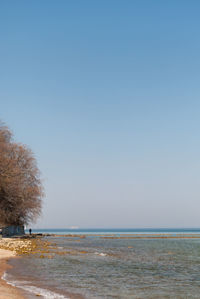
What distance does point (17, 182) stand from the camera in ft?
131

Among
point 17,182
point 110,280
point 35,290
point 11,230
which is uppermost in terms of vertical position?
point 17,182

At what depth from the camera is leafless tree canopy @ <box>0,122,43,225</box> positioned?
38344mm

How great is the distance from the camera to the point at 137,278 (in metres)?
21.7

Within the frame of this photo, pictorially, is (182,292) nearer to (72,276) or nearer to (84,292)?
(84,292)

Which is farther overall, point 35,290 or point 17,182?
point 17,182

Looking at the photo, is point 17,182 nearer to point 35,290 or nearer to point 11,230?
point 35,290

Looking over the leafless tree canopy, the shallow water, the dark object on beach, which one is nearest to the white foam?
the shallow water

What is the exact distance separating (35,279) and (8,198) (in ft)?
67.5

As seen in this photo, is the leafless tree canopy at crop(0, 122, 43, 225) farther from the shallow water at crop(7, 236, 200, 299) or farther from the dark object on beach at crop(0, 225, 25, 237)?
the shallow water at crop(7, 236, 200, 299)

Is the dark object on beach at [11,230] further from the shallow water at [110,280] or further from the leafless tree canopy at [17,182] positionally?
the shallow water at [110,280]

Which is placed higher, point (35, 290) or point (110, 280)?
point (35, 290)

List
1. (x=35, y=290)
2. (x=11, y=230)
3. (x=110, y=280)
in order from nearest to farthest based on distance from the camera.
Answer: (x=35, y=290)
(x=110, y=280)
(x=11, y=230)

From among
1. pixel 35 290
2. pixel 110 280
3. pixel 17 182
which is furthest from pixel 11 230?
pixel 35 290

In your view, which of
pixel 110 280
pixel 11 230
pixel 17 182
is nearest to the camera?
pixel 110 280
